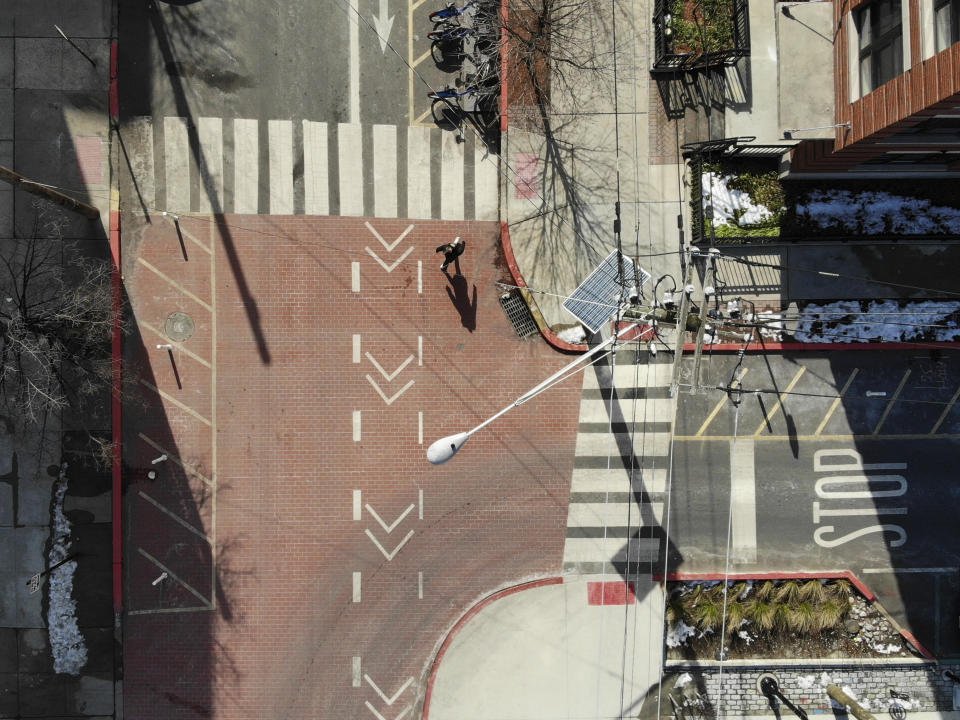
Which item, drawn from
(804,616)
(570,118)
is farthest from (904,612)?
(570,118)

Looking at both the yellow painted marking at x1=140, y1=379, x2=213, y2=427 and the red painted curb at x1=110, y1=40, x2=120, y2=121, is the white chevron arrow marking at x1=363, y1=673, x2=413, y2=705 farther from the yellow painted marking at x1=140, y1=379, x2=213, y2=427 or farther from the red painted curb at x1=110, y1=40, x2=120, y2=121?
the red painted curb at x1=110, y1=40, x2=120, y2=121

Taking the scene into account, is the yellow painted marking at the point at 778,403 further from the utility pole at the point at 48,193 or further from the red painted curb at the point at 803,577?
the utility pole at the point at 48,193

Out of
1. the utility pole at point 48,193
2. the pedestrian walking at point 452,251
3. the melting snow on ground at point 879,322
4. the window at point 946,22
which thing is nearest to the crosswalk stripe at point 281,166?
the pedestrian walking at point 452,251

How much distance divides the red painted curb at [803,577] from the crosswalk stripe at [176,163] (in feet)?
64.8

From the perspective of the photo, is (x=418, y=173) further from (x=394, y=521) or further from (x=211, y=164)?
(x=394, y=521)

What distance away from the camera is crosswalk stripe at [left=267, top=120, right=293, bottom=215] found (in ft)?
70.7

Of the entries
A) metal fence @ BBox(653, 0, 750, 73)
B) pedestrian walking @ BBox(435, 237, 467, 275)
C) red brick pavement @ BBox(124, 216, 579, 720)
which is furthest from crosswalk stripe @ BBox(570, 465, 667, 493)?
metal fence @ BBox(653, 0, 750, 73)

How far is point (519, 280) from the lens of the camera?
2178 cm

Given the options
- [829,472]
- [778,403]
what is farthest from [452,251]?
[829,472]

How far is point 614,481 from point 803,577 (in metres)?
6.98

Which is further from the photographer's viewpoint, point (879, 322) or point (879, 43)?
point (879, 322)

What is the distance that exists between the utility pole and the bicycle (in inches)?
493

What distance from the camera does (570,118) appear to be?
21859mm

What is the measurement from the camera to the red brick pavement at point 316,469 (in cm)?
2153
